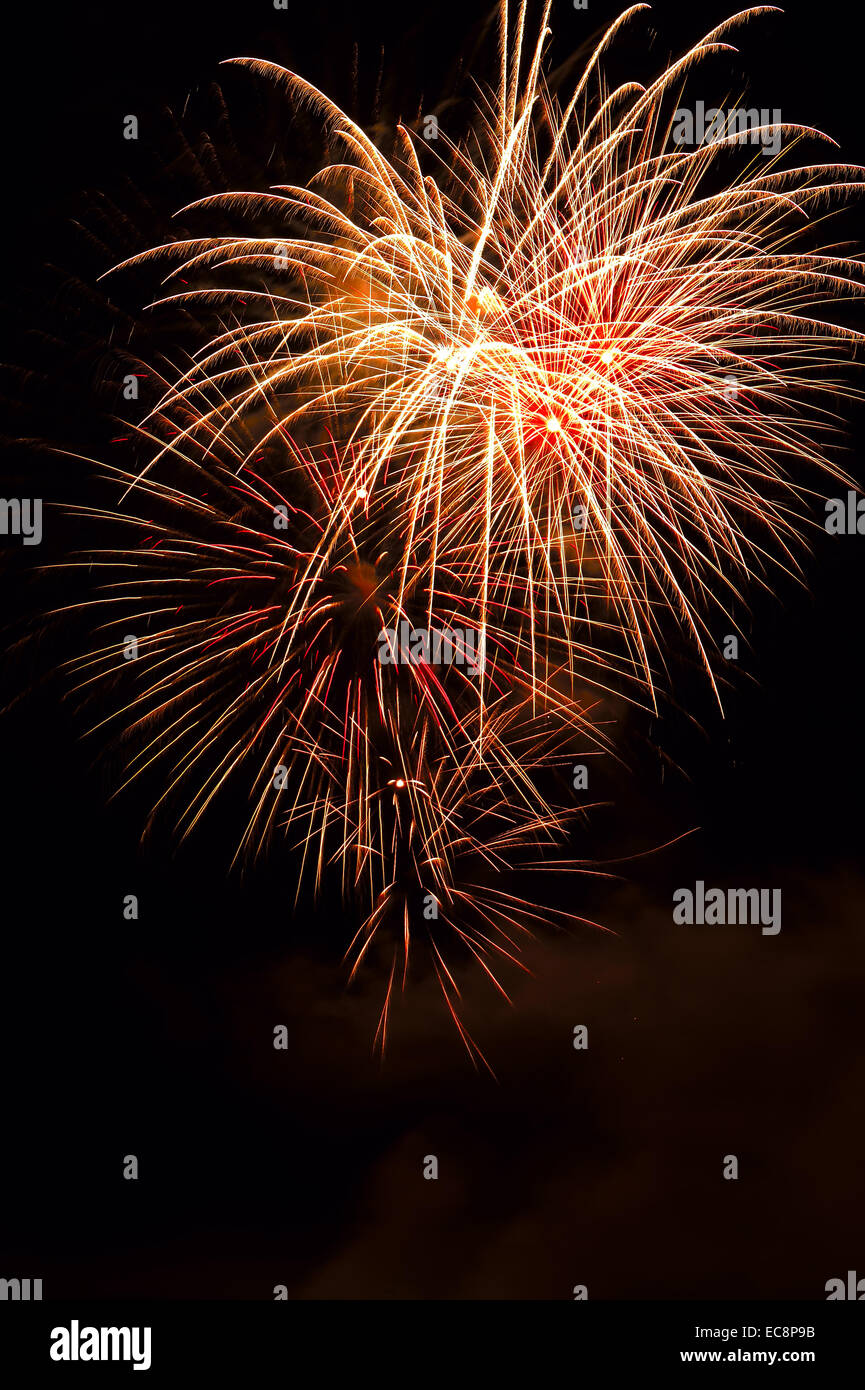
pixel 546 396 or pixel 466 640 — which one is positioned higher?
pixel 546 396

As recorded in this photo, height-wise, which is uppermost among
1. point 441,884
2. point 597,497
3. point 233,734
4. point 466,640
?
point 597,497

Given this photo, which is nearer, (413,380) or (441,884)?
(413,380)

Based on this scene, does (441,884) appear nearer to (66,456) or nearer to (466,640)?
(466,640)
